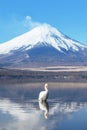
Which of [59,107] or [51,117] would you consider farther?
[59,107]

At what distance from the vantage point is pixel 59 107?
75.2ft

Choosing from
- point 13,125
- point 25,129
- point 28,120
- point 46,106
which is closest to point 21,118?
point 28,120

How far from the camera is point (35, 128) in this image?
15.7m

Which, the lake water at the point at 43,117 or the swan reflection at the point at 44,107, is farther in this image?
the swan reflection at the point at 44,107

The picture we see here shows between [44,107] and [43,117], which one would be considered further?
[44,107]

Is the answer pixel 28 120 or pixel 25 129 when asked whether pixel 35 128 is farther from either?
pixel 28 120

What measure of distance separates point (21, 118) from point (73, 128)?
10.2 feet

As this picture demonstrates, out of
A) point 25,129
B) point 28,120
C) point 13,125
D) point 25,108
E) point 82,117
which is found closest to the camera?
point 25,129

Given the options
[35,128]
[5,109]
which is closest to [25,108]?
[5,109]

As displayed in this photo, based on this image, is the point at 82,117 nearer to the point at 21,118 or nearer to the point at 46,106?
the point at 21,118

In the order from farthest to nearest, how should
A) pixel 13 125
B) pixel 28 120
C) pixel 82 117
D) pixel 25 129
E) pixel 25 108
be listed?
pixel 25 108, pixel 82 117, pixel 28 120, pixel 13 125, pixel 25 129

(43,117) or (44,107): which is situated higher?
(44,107)

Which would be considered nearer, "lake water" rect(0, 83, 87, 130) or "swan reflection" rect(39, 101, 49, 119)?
"lake water" rect(0, 83, 87, 130)

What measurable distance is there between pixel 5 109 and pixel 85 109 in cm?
378
